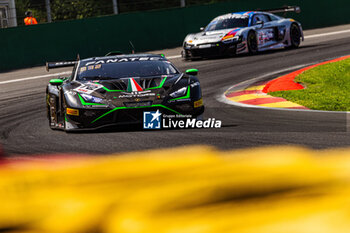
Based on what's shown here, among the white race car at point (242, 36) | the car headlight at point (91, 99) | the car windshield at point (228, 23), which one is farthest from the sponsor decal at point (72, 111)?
the car windshield at point (228, 23)

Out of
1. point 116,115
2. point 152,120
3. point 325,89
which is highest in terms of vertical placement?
point 116,115

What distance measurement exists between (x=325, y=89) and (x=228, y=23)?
7.89m

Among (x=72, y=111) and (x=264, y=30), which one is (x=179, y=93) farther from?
(x=264, y=30)

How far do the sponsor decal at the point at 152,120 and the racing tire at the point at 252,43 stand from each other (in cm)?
1114

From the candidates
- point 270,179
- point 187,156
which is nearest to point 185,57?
point 187,156

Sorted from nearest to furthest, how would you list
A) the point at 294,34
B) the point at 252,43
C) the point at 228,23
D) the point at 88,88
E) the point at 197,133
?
1. the point at 197,133
2. the point at 88,88
3. the point at 252,43
4. the point at 228,23
5. the point at 294,34

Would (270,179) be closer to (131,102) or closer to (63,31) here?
(131,102)

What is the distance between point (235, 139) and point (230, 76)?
7.78m

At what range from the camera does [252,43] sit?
19094 millimetres

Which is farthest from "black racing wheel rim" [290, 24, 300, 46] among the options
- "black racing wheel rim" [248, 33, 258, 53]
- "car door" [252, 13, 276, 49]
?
"black racing wheel rim" [248, 33, 258, 53]

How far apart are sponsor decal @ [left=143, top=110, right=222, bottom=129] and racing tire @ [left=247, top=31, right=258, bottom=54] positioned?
10671mm

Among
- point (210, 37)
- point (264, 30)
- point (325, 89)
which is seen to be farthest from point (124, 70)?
point (264, 30)

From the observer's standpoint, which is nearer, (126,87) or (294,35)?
(126,87)

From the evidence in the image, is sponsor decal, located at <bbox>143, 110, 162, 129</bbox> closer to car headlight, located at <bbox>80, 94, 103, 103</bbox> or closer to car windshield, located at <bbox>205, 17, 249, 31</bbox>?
car headlight, located at <bbox>80, 94, 103, 103</bbox>
